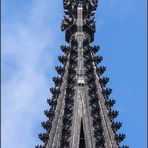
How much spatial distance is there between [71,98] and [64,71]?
5.47 m

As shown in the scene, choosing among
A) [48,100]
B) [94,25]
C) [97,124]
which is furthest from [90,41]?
[97,124]

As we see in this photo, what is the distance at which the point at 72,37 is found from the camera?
66562 mm

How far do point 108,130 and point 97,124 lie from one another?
2.14 ft

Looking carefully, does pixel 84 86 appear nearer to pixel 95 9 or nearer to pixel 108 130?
pixel 108 130

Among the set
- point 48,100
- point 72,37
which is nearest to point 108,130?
point 48,100

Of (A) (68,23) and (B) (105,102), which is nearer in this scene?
(B) (105,102)

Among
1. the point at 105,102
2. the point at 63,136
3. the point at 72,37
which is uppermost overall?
the point at 72,37

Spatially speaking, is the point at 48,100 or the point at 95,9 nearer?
the point at 48,100

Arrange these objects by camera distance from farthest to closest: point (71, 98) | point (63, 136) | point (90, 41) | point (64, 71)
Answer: point (90, 41) < point (64, 71) < point (71, 98) < point (63, 136)

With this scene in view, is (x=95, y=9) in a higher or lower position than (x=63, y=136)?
higher

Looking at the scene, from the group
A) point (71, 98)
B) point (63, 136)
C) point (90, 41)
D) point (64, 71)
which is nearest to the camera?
point (63, 136)

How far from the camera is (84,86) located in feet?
195

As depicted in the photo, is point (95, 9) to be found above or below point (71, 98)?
above

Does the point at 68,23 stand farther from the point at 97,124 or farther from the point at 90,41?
the point at 97,124
